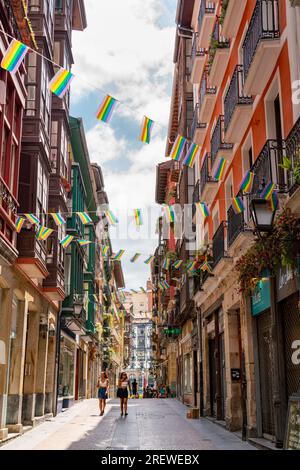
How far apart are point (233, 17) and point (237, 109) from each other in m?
2.94

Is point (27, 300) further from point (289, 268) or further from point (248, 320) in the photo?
point (289, 268)

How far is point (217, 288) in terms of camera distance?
19562 millimetres

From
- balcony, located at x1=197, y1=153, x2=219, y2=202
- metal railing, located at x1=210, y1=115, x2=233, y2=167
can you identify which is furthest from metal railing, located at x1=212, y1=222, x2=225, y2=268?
metal railing, located at x1=210, y1=115, x2=233, y2=167

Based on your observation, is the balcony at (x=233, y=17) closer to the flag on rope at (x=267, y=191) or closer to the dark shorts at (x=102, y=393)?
the flag on rope at (x=267, y=191)

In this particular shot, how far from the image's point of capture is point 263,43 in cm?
1142

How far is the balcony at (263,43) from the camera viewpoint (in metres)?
11.5

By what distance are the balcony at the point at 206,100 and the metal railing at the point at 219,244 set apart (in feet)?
16.5

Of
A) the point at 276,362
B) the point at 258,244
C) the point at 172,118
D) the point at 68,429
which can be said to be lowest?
the point at 68,429

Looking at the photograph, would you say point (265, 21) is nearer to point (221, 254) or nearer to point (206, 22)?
point (221, 254)

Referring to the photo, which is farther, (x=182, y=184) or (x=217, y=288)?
(x=182, y=184)

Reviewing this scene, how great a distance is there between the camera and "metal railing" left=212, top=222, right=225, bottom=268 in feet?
57.1

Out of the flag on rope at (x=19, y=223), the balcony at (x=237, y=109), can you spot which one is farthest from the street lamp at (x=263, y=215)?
the flag on rope at (x=19, y=223)

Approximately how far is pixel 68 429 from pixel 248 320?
6.41 metres
